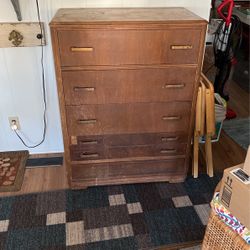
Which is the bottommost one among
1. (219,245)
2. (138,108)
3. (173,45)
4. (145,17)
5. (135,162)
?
(135,162)

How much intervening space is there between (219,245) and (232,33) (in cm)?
207

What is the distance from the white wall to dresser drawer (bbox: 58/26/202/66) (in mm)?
474

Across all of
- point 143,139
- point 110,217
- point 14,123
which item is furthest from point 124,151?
point 14,123

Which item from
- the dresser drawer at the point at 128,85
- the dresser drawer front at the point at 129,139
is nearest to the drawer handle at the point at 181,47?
the dresser drawer at the point at 128,85

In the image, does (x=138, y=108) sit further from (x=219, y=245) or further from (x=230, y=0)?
(x=230, y=0)

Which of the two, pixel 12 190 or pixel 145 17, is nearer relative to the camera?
pixel 145 17

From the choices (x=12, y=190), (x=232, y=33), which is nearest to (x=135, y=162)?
(x=12, y=190)

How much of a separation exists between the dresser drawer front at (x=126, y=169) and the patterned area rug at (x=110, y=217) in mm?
99

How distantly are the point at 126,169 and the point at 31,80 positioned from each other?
0.93 metres

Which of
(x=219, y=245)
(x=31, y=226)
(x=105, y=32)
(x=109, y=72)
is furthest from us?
(x=31, y=226)

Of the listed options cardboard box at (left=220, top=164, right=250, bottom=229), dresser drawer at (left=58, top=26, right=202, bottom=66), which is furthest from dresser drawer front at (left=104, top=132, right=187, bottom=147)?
cardboard box at (left=220, top=164, right=250, bottom=229)

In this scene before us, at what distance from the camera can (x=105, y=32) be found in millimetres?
1432

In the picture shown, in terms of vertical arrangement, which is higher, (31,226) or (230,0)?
(230,0)

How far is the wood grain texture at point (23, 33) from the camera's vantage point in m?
1.79
